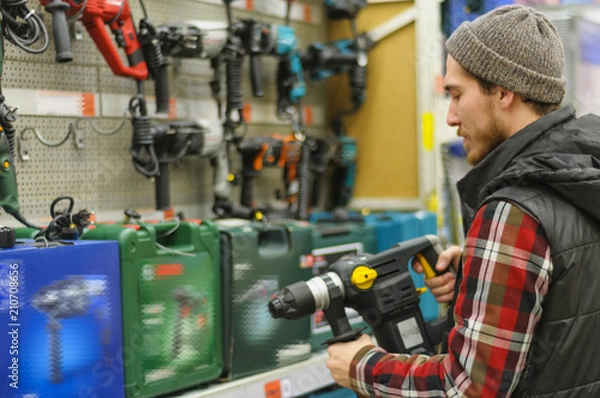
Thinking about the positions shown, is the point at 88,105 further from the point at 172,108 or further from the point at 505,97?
the point at 505,97

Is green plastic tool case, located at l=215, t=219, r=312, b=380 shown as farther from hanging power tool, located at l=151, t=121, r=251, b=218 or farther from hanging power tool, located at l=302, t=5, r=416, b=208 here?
hanging power tool, located at l=302, t=5, r=416, b=208

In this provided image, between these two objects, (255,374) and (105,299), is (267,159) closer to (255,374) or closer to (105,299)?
(255,374)

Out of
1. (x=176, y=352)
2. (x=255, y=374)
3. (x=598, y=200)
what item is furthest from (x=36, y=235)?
(x=598, y=200)

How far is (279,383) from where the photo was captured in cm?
230

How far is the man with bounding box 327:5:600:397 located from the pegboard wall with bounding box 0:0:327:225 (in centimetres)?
131

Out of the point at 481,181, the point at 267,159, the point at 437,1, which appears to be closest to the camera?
the point at 481,181

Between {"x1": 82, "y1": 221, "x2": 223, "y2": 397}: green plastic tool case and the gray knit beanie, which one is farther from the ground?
the gray knit beanie

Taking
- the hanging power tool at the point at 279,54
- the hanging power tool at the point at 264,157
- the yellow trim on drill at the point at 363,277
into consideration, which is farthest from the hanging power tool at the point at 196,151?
the yellow trim on drill at the point at 363,277

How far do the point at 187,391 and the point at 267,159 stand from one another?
1.09m

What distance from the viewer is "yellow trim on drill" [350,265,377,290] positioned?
66.5 inches

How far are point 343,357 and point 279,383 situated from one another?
2.47 ft

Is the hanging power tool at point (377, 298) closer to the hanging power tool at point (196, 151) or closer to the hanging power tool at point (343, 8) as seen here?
the hanging power tool at point (196, 151)

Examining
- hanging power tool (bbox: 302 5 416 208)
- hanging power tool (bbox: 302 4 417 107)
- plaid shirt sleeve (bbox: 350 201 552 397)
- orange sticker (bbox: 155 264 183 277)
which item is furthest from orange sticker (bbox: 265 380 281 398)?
hanging power tool (bbox: 302 4 417 107)

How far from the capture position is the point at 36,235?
1846 mm
